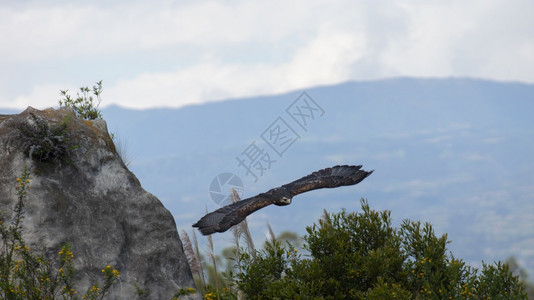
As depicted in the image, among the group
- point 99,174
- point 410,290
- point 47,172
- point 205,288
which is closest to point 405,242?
point 410,290

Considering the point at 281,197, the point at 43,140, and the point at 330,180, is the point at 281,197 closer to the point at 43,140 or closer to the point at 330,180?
the point at 330,180

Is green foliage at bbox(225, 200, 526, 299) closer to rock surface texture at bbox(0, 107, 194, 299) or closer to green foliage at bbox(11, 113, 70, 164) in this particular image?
rock surface texture at bbox(0, 107, 194, 299)

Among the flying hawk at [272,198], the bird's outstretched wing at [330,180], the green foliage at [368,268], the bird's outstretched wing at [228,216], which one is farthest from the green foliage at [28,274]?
the bird's outstretched wing at [330,180]

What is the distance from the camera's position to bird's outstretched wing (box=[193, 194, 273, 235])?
43.6 feet

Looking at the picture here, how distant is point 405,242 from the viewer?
1333cm

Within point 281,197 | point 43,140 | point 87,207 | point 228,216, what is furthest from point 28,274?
point 281,197

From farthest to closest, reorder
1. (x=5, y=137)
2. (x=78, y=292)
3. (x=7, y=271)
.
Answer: (x=5, y=137)
(x=78, y=292)
(x=7, y=271)

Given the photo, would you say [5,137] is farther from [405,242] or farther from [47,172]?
[405,242]

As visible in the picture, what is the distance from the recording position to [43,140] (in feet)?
39.3

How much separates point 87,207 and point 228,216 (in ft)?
9.83

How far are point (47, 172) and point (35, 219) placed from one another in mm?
972

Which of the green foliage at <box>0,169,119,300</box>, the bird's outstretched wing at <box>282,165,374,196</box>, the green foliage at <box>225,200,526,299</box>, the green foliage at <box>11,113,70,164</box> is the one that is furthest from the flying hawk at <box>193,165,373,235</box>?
the green foliage at <box>0,169,119,300</box>

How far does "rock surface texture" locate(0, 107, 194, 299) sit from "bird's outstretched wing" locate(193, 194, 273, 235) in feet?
2.65

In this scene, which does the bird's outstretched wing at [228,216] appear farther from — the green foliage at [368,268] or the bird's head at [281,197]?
the green foliage at [368,268]
